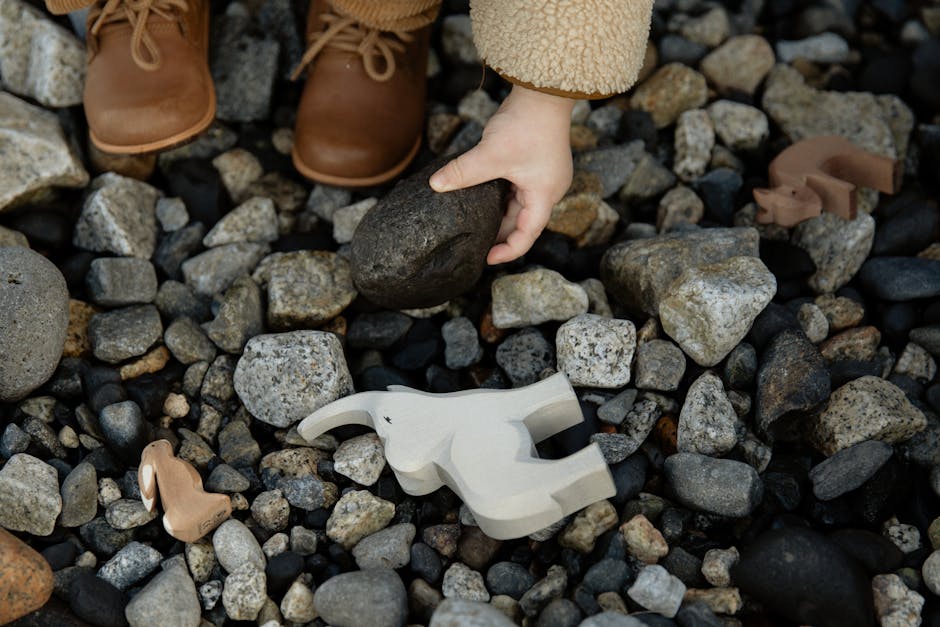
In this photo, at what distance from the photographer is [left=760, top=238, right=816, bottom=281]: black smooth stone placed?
6.57 ft

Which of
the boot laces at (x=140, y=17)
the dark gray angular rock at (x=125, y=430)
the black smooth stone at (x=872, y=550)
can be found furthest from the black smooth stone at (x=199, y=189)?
the black smooth stone at (x=872, y=550)

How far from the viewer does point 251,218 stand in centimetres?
214

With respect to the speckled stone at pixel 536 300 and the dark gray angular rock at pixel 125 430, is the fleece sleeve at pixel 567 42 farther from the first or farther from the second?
the dark gray angular rock at pixel 125 430

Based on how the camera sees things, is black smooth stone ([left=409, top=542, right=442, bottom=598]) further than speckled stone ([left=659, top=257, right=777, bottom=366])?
No

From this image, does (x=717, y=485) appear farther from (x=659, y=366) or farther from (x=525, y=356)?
(x=525, y=356)

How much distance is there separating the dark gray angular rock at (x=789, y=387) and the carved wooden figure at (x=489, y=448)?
413 millimetres

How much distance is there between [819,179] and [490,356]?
3.05ft

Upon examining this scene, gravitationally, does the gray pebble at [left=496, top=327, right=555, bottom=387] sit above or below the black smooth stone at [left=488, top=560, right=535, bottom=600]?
above

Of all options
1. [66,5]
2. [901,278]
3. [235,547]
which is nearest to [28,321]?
[235,547]

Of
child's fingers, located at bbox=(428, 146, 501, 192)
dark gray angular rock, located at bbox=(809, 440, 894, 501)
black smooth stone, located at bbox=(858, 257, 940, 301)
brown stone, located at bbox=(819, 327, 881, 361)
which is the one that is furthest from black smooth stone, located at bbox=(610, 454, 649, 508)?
black smooth stone, located at bbox=(858, 257, 940, 301)

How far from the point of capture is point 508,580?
1.54 m

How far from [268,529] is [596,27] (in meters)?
1.20

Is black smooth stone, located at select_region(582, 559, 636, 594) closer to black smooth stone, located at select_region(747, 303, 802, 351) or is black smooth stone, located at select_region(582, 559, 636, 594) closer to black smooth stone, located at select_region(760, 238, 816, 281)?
black smooth stone, located at select_region(747, 303, 802, 351)

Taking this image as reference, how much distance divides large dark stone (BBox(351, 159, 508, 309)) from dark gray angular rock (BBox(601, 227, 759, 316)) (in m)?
0.33
